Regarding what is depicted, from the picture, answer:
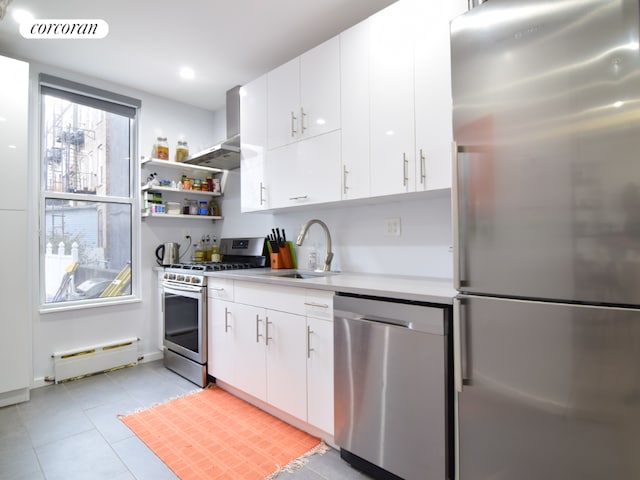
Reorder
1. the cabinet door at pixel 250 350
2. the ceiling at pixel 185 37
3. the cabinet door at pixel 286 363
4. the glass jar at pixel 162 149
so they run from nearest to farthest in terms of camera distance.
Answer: the cabinet door at pixel 286 363, the ceiling at pixel 185 37, the cabinet door at pixel 250 350, the glass jar at pixel 162 149

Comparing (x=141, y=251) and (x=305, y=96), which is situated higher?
(x=305, y=96)

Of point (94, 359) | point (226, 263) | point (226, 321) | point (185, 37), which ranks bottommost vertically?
point (94, 359)

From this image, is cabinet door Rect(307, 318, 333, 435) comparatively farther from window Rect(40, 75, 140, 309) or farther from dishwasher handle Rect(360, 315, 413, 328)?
window Rect(40, 75, 140, 309)

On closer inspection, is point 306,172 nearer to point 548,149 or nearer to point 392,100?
point 392,100

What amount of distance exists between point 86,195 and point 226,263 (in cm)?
141

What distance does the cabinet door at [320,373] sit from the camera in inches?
70.6

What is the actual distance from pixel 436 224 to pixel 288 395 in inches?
54.3

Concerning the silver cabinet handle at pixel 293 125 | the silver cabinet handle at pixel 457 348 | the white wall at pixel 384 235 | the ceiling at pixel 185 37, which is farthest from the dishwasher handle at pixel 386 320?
the ceiling at pixel 185 37

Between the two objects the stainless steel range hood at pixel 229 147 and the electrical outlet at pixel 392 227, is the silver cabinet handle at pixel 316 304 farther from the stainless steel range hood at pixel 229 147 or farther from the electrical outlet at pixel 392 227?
the stainless steel range hood at pixel 229 147

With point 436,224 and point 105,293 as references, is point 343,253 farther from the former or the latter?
point 105,293

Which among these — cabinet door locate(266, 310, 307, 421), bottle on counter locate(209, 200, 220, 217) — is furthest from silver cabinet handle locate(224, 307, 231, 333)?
bottle on counter locate(209, 200, 220, 217)

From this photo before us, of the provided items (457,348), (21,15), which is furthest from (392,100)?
(21,15)

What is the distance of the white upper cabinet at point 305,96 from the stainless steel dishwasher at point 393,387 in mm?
1246

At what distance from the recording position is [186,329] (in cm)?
288
